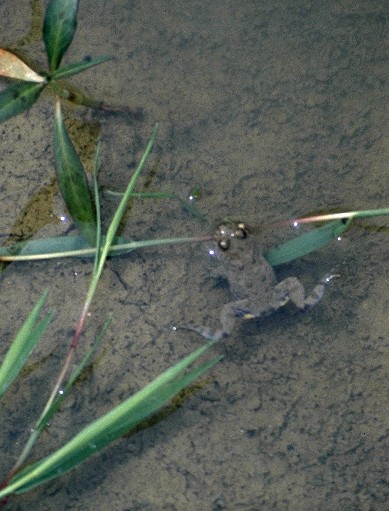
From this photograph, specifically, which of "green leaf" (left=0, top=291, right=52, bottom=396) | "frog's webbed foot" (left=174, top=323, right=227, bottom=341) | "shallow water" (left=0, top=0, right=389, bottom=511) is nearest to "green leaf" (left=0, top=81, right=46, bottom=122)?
"shallow water" (left=0, top=0, right=389, bottom=511)

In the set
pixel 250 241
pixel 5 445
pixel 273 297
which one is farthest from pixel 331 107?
pixel 5 445

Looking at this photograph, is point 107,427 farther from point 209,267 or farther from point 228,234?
point 228,234

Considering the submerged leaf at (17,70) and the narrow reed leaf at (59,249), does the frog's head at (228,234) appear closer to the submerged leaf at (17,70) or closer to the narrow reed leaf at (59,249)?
the narrow reed leaf at (59,249)

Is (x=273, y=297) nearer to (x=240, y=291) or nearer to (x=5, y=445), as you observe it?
(x=240, y=291)

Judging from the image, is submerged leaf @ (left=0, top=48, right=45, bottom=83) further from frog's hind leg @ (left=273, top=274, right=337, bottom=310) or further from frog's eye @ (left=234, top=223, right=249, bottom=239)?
frog's hind leg @ (left=273, top=274, right=337, bottom=310)

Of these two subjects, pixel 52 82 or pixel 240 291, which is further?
pixel 240 291

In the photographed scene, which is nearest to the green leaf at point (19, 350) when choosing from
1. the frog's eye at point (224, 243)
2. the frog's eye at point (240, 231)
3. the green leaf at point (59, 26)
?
the frog's eye at point (224, 243)
